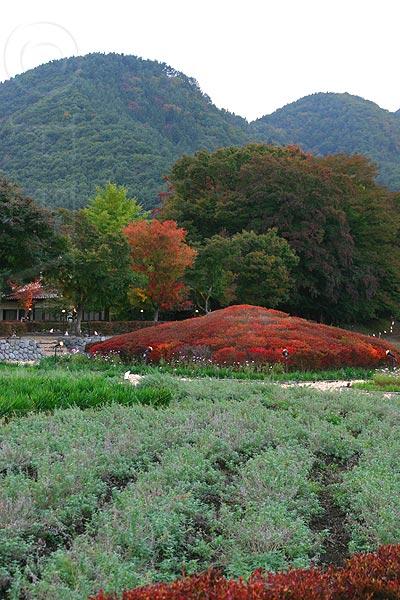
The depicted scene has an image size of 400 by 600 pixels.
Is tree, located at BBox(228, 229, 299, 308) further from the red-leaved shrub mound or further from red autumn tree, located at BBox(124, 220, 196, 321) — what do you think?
the red-leaved shrub mound

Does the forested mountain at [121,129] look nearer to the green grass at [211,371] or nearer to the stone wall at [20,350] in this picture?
the stone wall at [20,350]

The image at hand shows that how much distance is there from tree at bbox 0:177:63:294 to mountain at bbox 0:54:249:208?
25.0 metres

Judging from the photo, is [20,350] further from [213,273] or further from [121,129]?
[121,129]

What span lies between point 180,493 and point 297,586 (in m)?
1.91

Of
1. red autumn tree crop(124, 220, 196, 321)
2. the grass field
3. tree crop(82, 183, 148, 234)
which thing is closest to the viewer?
the grass field

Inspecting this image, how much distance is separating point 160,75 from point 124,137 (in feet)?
82.0

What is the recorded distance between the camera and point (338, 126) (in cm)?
9294

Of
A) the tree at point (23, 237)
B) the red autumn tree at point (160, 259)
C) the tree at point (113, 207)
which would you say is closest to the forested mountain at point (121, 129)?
the tree at point (113, 207)

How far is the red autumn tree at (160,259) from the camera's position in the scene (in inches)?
1175

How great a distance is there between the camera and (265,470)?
5273mm

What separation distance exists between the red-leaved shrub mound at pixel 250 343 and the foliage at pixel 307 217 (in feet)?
56.8

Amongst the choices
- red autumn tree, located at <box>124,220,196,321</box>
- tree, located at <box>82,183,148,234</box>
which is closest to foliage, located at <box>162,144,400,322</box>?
tree, located at <box>82,183,148,234</box>

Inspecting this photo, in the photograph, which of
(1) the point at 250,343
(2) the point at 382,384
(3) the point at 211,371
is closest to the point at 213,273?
(1) the point at 250,343

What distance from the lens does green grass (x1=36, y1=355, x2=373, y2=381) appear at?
1533 cm
